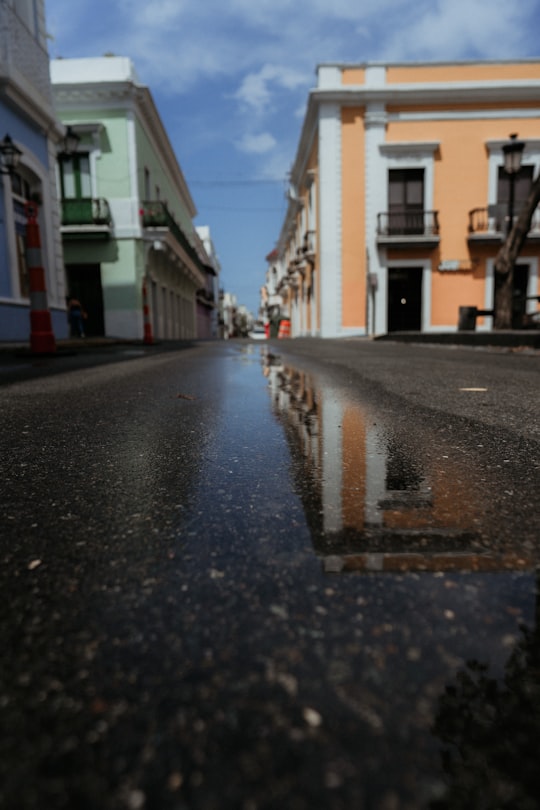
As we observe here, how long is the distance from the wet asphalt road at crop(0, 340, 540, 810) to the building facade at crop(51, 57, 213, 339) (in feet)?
52.8

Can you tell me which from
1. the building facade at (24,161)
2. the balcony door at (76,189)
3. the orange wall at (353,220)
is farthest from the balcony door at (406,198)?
the building facade at (24,161)

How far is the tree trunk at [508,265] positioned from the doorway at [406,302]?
8573 mm

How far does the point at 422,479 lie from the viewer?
117 centimetres

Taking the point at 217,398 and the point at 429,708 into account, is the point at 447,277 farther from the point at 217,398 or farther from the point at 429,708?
the point at 429,708

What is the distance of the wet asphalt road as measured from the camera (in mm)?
385

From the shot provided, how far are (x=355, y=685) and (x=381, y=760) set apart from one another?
8cm

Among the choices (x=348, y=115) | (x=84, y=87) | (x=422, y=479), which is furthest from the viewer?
(x=348, y=115)

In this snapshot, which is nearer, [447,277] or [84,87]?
[84,87]

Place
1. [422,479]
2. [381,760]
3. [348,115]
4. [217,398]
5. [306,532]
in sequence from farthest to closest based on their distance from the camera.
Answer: [348,115], [217,398], [422,479], [306,532], [381,760]

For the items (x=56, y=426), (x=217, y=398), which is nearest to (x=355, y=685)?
(x=56, y=426)

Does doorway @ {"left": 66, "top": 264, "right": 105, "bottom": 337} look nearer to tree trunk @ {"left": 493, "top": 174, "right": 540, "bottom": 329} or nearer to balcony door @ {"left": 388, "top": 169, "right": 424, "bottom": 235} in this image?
balcony door @ {"left": 388, "top": 169, "right": 424, "bottom": 235}

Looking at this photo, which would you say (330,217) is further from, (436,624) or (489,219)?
(436,624)

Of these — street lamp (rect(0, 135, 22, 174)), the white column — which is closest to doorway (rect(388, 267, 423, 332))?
the white column

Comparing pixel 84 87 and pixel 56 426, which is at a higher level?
pixel 84 87
